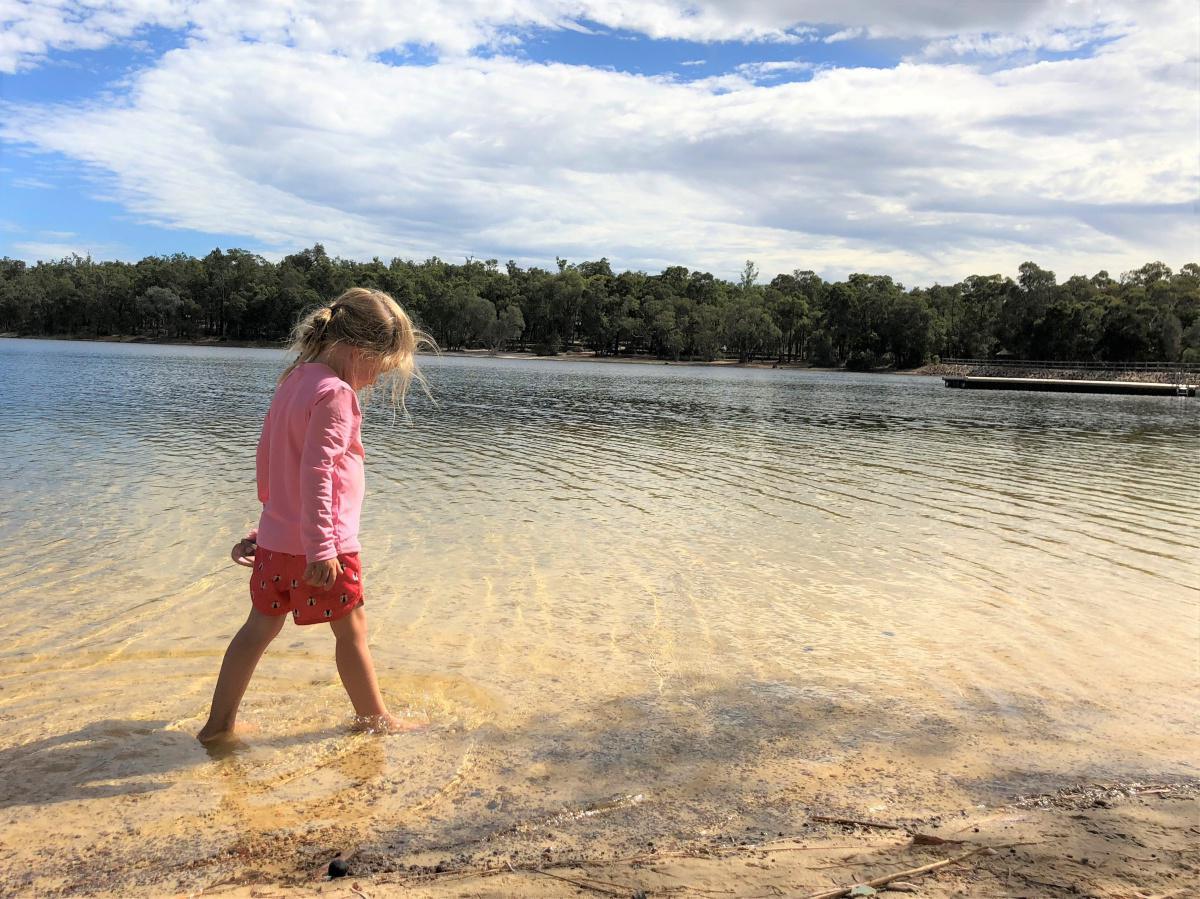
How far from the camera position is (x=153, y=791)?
383cm

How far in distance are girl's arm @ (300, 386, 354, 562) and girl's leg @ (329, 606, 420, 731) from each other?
534 millimetres

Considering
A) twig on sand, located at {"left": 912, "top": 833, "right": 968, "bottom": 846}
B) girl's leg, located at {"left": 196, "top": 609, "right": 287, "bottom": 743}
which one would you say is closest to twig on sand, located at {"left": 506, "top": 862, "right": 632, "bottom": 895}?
twig on sand, located at {"left": 912, "top": 833, "right": 968, "bottom": 846}

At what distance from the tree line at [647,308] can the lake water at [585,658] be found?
111108mm

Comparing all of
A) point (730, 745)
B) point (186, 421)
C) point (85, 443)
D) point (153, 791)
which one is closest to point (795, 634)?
point (730, 745)

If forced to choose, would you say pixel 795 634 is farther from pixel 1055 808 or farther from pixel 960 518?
pixel 960 518

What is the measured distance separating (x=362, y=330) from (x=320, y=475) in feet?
2.42

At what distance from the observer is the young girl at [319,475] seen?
3.73 m

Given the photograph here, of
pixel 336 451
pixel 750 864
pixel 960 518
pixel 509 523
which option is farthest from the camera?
pixel 960 518

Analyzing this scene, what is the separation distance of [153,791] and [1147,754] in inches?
204

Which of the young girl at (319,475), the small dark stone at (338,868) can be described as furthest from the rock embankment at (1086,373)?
the small dark stone at (338,868)

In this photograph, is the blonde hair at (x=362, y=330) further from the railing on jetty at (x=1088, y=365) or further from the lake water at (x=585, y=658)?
the railing on jetty at (x=1088, y=365)

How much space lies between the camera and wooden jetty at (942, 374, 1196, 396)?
245 feet

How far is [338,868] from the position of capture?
10.3 feet

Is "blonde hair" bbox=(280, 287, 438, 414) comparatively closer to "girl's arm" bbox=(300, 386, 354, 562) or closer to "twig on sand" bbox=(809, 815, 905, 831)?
"girl's arm" bbox=(300, 386, 354, 562)
